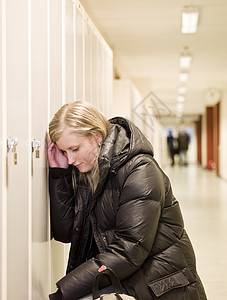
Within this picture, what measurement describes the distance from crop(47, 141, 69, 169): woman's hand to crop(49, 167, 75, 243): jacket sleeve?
4cm

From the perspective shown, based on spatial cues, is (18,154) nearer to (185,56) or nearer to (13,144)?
(13,144)

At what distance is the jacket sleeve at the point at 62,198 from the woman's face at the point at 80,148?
0.17 m

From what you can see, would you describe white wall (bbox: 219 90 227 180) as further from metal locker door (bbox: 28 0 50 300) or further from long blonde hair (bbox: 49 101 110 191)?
long blonde hair (bbox: 49 101 110 191)

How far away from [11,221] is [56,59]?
3.55ft

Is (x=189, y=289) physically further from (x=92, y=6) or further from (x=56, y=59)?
(x=92, y=6)

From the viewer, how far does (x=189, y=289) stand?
214cm

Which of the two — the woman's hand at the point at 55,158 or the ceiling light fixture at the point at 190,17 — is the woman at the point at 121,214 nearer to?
the woman's hand at the point at 55,158

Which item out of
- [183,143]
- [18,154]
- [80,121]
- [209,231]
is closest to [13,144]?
[18,154]

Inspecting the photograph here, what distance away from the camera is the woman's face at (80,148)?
86.7 inches

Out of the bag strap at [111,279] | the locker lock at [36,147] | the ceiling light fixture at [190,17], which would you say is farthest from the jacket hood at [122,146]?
the ceiling light fixture at [190,17]

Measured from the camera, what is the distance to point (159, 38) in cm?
859

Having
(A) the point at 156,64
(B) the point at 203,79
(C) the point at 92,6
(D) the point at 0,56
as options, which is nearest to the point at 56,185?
(D) the point at 0,56

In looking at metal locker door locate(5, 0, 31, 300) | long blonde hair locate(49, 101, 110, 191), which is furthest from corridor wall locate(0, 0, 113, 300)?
long blonde hair locate(49, 101, 110, 191)

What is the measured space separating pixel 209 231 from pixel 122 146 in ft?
14.9
